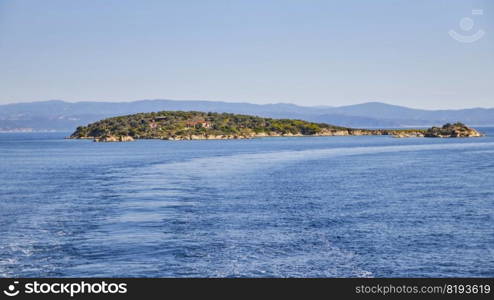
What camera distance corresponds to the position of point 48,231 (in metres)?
45.4

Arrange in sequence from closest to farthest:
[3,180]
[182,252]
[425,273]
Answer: [425,273], [182,252], [3,180]

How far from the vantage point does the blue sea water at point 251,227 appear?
34062mm

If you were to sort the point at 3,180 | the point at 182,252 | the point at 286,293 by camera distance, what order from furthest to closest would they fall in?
the point at 3,180 → the point at 182,252 → the point at 286,293

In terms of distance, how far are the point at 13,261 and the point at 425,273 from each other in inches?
953

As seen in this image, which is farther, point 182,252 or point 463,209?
point 463,209

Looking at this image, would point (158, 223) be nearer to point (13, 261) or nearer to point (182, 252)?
point (182, 252)

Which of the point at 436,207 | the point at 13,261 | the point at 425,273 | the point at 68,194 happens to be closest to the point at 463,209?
the point at 436,207

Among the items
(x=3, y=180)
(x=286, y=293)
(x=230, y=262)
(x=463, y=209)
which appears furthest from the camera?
(x=3, y=180)

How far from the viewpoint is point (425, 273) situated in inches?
1257

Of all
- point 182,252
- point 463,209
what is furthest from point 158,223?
point 463,209

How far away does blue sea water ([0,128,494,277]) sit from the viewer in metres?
34.1

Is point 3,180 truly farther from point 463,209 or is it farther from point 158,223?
point 463,209

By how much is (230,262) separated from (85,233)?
14652mm

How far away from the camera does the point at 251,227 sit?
1801 inches
